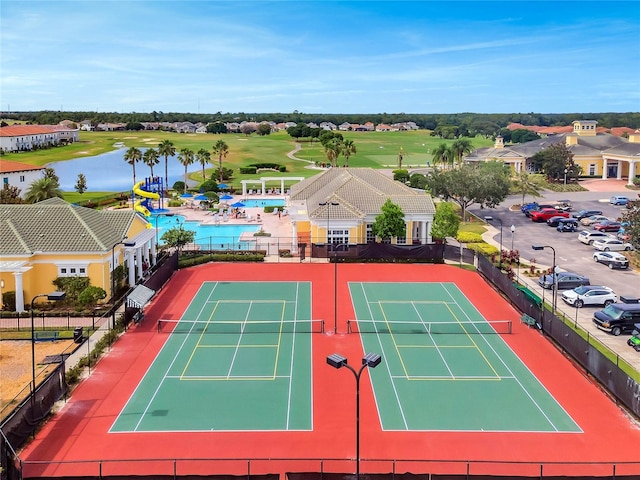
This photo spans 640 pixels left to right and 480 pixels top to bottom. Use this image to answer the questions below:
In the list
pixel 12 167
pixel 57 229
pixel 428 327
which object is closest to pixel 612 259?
pixel 428 327

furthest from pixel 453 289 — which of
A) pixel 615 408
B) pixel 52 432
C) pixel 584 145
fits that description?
pixel 584 145

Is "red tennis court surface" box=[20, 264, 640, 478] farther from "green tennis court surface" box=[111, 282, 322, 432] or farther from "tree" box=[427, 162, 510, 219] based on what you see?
"tree" box=[427, 162, 510, 219]

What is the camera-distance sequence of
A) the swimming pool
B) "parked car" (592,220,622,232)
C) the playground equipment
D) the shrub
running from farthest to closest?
the playground equipment → "parked car" (592,220,622,232) → the shrub → the swimming pool

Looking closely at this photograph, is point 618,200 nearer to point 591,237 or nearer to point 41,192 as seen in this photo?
point 591,237

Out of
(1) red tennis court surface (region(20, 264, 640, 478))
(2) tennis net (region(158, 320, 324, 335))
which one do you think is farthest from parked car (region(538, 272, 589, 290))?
(2) tennis net (region(158, 320, 324, 335))

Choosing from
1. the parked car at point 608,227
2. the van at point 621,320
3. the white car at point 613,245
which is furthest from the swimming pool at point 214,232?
the parked car at point 608,227

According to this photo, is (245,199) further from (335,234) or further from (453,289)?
(453,289)
